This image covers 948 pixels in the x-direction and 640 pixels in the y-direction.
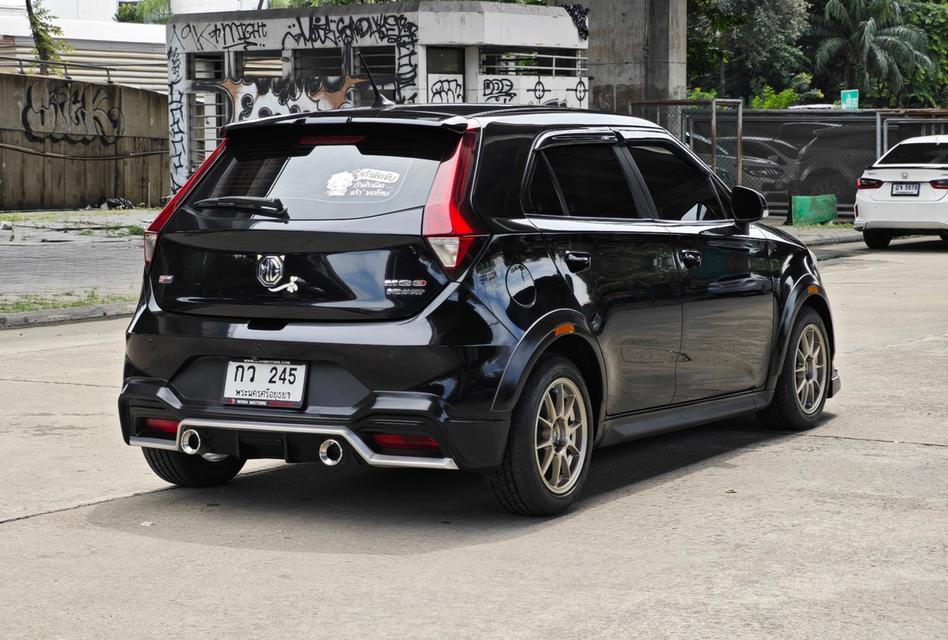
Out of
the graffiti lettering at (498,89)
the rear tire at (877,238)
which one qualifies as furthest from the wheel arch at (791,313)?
the graffiti lettering at (498,89)

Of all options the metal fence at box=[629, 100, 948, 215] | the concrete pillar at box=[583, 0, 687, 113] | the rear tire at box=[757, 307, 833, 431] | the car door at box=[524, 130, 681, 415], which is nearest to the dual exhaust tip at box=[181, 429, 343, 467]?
the car door at box=[524, 130, 681, 415]

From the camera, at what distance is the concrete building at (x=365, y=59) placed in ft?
87.3

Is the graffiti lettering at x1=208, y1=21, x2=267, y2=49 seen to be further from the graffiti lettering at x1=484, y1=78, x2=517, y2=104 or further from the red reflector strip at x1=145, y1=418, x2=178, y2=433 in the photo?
the red reflector strip at x1=145, y1=418, x2=178, y2=433

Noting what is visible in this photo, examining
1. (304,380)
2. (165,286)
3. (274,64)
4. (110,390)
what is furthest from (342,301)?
(274,64)

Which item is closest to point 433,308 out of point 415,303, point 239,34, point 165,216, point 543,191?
point 415,303

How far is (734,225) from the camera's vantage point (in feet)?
25.1

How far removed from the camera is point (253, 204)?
242 inches

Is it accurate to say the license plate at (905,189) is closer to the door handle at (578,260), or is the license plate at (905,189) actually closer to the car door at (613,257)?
the car door at (613,257)

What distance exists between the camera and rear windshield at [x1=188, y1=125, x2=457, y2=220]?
5973 millimetres

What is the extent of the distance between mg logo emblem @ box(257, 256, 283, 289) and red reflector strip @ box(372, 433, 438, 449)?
74 centimetres

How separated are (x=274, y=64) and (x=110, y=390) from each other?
30039 millimetres

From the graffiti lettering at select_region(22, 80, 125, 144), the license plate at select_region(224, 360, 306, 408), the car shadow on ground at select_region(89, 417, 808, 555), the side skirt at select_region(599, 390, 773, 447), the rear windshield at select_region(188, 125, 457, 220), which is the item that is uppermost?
the graffiti lettering at select_region(22, 80, 125, 144)

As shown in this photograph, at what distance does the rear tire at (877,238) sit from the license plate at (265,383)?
18.9 meters

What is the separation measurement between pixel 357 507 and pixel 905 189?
58.9 ft
